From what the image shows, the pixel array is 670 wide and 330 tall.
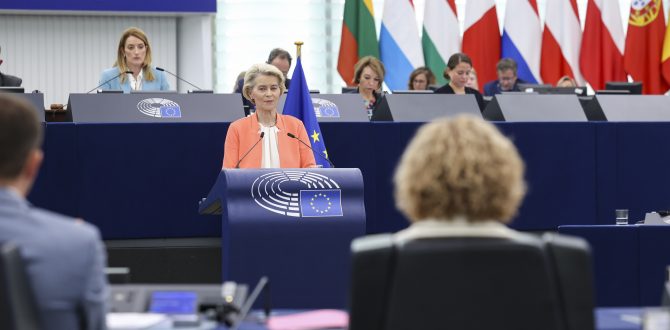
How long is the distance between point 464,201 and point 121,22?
9.46m

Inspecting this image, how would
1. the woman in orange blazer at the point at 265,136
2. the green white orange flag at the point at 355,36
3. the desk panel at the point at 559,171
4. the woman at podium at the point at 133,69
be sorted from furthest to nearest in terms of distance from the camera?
the green white orange flag at the point at 355,36, the woman at podium at the point at 133,69, the desk panel at the point at 559,171, the woman in orange blazer at the point at 265,136

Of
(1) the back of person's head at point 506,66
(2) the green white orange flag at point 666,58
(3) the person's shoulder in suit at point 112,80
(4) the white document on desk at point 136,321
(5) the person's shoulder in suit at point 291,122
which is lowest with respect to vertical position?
(4) the white document on desk at point 136,321

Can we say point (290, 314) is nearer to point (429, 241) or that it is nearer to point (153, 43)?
point (429, 241)

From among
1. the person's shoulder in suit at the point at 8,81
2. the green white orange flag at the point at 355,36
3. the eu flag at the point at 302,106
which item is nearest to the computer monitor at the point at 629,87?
the green white orange flag at the point at 355,36

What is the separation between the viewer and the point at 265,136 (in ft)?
18.7

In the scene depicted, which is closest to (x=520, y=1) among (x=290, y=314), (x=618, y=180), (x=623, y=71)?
(x=623, y=71)

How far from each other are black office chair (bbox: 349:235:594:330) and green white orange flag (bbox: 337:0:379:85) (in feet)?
30.5

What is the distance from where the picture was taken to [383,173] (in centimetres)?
670

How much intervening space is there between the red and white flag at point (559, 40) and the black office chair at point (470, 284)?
9589mm

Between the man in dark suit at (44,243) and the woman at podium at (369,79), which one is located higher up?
the woman at podium at (369,79)

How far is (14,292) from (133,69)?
220 inches

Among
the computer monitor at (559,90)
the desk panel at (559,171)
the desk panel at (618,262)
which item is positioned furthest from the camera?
the computer monitor at (559,90)

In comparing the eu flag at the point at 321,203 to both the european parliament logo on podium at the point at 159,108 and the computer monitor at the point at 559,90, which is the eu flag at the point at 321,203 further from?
the computer monitor at the point at 559,90

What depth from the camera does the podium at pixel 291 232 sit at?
16.2ft
